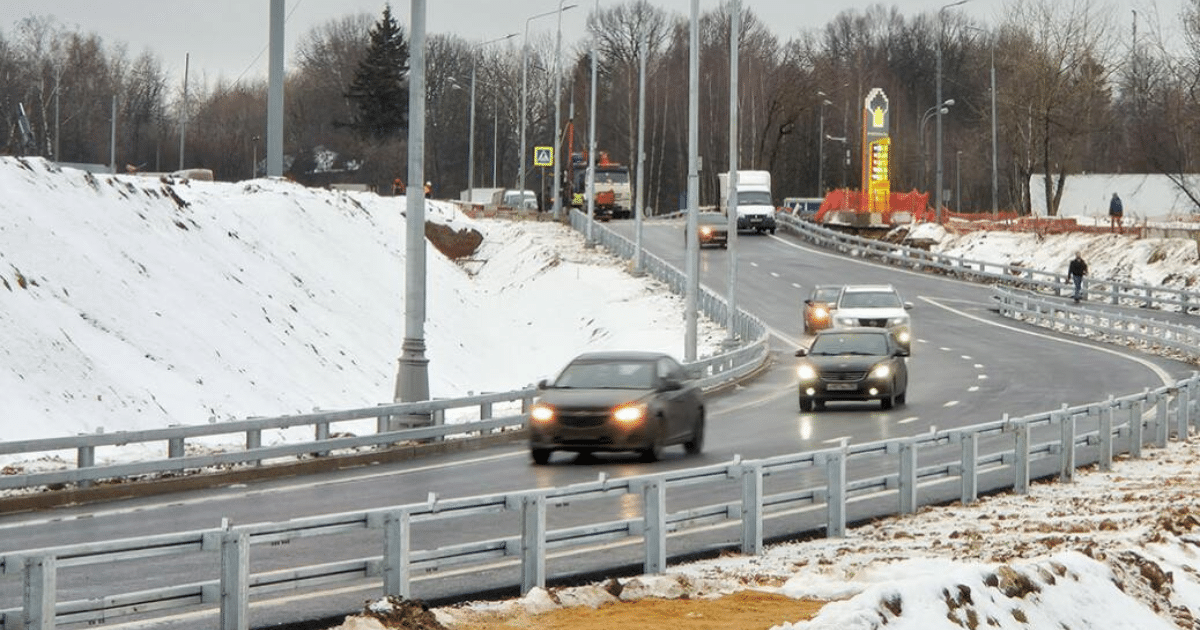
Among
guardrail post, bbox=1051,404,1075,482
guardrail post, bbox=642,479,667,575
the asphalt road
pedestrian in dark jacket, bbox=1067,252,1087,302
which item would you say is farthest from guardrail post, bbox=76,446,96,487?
pedestrian in dark jacket, bbox=1067,252,1087,302

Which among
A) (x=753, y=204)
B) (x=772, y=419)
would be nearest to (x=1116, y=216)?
(x=753, y=204)

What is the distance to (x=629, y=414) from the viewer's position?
85.3ft

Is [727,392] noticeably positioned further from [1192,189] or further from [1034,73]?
[1034,73]

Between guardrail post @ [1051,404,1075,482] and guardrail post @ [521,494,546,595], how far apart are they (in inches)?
464

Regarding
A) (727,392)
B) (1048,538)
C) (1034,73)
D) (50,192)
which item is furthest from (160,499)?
(1034,73)

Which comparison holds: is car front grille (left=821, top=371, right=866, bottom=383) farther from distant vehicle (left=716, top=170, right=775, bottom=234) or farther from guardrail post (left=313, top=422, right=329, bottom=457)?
distant vehicle (left=716, top=170, right=775, bottom=234)

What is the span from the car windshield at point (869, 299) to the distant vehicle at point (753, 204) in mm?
45387

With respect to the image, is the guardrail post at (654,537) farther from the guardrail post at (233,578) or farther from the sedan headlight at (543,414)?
the sedan headlight at (543,414)

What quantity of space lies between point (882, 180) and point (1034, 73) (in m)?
9.08

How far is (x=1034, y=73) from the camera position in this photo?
9381cm

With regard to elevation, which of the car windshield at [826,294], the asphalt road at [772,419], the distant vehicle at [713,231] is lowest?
the asphalt road at [772,419]

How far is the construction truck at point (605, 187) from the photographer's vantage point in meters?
108

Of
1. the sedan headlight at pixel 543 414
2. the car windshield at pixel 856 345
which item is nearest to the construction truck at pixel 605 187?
the car windshield at pixel 856 345

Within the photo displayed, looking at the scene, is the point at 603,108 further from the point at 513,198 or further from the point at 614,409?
the point at 614,409
